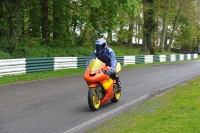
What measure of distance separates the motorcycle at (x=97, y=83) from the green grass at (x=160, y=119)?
32.4 inches

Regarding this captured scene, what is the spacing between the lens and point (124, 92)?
36.7ft

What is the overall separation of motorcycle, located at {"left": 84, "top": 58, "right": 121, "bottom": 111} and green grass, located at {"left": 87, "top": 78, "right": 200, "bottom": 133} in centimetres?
82

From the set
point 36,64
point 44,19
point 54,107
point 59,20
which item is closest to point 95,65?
point 54,107

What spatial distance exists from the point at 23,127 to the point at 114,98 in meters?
3.50

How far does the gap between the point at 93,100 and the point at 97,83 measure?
0.43m

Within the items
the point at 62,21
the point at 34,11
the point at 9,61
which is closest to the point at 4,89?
the point at 9,61

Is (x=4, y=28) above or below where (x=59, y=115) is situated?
above

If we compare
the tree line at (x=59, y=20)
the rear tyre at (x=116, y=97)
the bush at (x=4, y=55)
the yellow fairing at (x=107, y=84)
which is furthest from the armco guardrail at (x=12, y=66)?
the yellow fairing at (x=107, y=84)

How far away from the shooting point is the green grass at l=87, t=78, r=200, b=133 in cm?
596

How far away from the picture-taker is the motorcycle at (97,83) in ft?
25.8

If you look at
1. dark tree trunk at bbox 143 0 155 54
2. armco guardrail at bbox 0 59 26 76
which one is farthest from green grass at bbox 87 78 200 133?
dark tree trunk at bbox 143 0 155 54

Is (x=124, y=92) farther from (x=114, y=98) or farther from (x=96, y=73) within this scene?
(x=96, y=73)

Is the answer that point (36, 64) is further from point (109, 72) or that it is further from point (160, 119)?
point (160, 119)

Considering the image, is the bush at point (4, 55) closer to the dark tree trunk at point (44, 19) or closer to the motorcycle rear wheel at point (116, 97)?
the dark tree trunk at point (44, 19)
